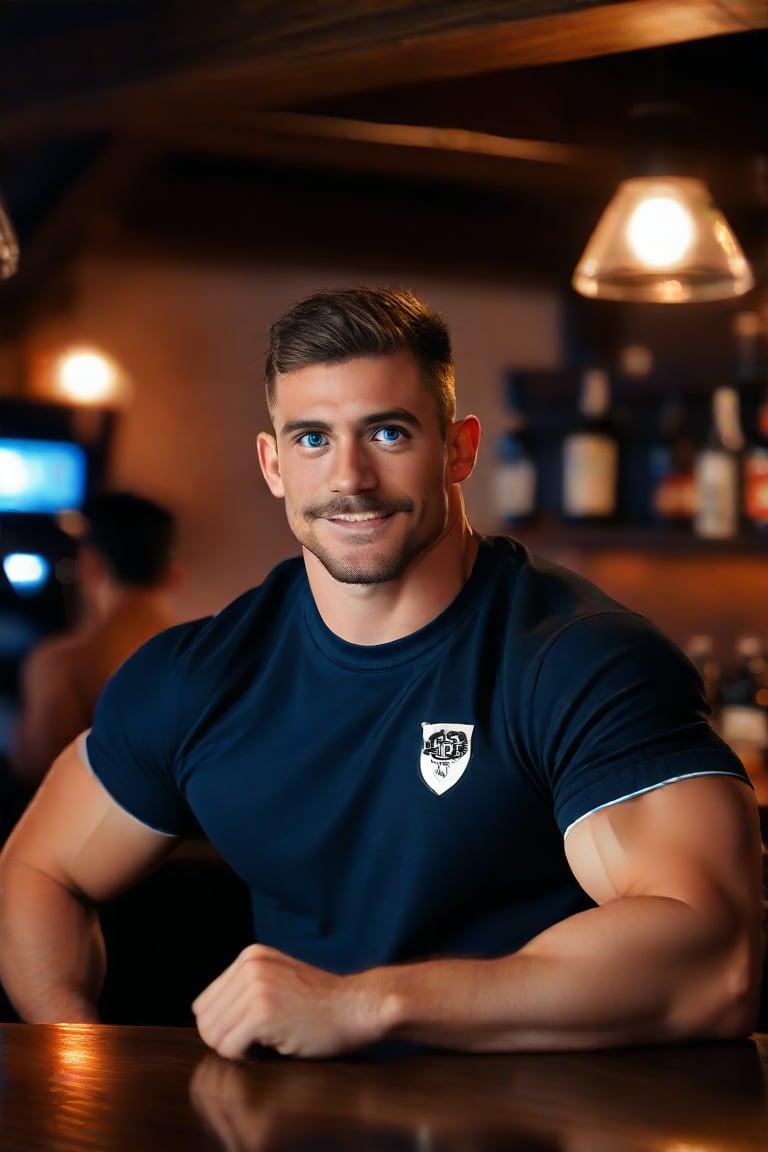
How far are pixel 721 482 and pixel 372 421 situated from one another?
246cm

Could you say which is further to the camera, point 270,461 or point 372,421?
point 270,461

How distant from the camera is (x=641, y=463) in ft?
13.9

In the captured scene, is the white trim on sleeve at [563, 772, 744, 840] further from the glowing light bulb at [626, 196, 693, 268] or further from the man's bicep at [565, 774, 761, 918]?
the glowing light bulb at [626, 196, 693, 268]

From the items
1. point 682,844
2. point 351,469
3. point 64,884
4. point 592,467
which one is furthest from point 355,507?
point 592,467

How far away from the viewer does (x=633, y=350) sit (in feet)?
15.8

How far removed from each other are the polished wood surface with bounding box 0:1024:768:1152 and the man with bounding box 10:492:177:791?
209 cm

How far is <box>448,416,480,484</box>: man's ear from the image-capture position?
179 centimetres

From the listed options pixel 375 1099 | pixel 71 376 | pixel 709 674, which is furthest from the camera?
pixel 71 376

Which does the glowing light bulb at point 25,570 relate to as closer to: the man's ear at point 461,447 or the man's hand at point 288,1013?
the man's ear at point 461,447

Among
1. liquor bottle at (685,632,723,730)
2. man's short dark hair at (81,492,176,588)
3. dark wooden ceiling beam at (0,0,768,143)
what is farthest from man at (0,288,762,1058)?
liquor bottle at (685,632,723,730)

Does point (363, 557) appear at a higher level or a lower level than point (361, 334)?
lower

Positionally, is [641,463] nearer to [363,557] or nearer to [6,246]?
[6,246]

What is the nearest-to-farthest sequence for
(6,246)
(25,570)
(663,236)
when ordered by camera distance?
(6,246)
(663,236)
(25,570)

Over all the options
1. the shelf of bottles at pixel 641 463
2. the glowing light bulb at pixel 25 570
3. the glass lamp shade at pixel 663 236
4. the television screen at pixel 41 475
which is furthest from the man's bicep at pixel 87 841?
the television screen at pixel 41 475
